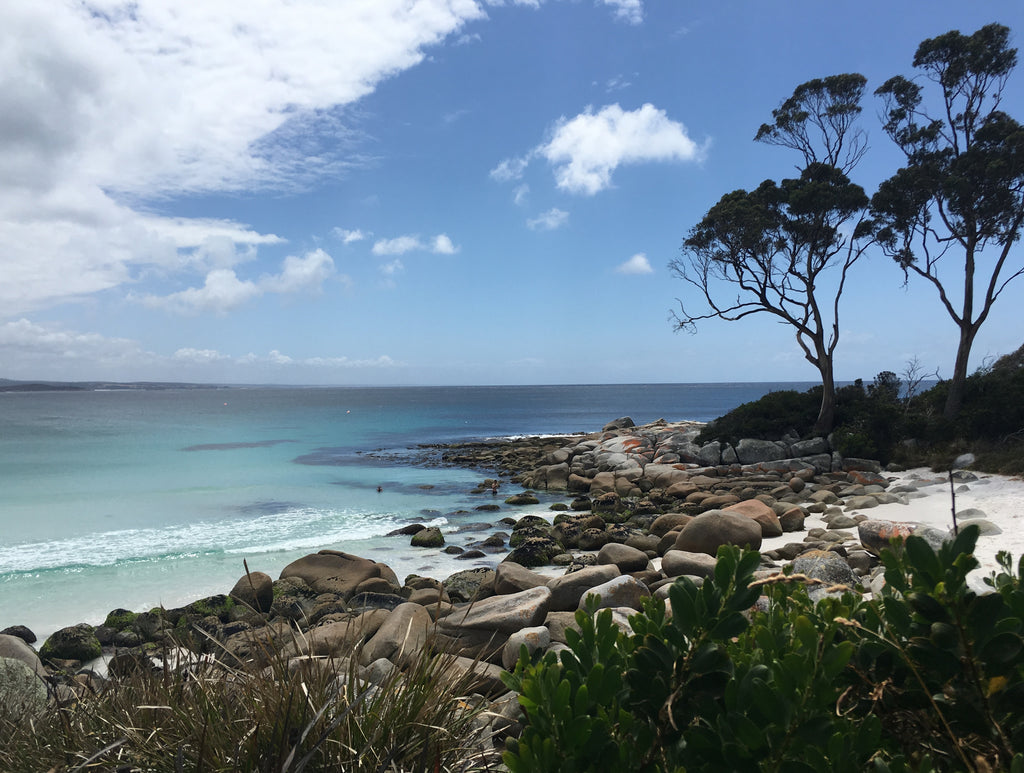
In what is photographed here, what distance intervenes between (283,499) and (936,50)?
21.6m

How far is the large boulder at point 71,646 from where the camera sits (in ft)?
23.7

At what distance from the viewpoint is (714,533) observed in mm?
9055

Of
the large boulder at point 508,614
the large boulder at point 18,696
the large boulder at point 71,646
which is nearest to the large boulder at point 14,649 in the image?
the large boulder at point 71,646

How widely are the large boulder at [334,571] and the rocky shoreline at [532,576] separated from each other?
3 cm

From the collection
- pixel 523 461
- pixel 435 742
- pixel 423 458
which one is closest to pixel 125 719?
pixel 435 742

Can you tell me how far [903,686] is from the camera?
129cm

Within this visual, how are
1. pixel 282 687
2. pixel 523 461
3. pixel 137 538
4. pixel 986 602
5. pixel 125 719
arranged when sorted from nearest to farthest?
pixel 986 602 < pixel 282 687 < pixel 125 719 < pixel 137 538 < pixel 523 461

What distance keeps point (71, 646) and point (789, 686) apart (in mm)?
8788

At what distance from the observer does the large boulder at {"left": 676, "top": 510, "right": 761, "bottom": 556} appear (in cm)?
899

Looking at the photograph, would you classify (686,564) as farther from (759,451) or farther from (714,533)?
(759,451)

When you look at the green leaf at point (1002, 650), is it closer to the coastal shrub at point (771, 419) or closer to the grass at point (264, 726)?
the grass at point (264, 726)

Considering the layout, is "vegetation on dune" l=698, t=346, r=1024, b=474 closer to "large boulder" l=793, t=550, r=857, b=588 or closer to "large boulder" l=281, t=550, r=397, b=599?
"large boulder" l=793, t=550, r=857, b=588

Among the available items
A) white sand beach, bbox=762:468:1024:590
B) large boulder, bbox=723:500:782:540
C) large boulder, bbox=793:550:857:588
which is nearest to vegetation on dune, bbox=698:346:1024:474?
white sand beach, bbox=762:468:1024:590

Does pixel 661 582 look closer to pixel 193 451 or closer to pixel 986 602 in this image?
pixel 986 602
